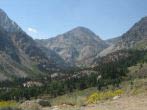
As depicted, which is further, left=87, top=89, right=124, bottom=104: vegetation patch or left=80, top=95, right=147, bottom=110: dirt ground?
left=87, top=89, right=124, bottom=104: vegetation patch

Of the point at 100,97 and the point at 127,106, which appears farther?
the point at 100,97

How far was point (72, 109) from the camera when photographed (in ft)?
89.5

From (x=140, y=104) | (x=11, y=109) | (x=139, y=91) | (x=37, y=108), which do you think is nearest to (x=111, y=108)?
(x=140, y=104)

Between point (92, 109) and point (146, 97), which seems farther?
point (146, 97)

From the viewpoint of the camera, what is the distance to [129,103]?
29.7 m

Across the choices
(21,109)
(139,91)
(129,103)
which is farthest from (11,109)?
(139,91)

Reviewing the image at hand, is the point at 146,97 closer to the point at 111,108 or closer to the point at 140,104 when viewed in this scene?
the point at 140,104

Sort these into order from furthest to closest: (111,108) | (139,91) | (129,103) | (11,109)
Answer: (139,91), (129,103), (111,108), (11,109)

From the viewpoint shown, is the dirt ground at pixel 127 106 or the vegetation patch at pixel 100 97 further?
the vegetation patch at pixel 100 97

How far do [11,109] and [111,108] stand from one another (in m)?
7.95

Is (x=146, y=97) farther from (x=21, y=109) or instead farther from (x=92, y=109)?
(x=21, y=109)

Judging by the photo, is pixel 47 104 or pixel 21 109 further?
pixel 47 104

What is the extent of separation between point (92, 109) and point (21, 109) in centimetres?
571

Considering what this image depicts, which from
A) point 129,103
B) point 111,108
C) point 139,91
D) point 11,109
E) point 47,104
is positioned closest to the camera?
point 11,109
